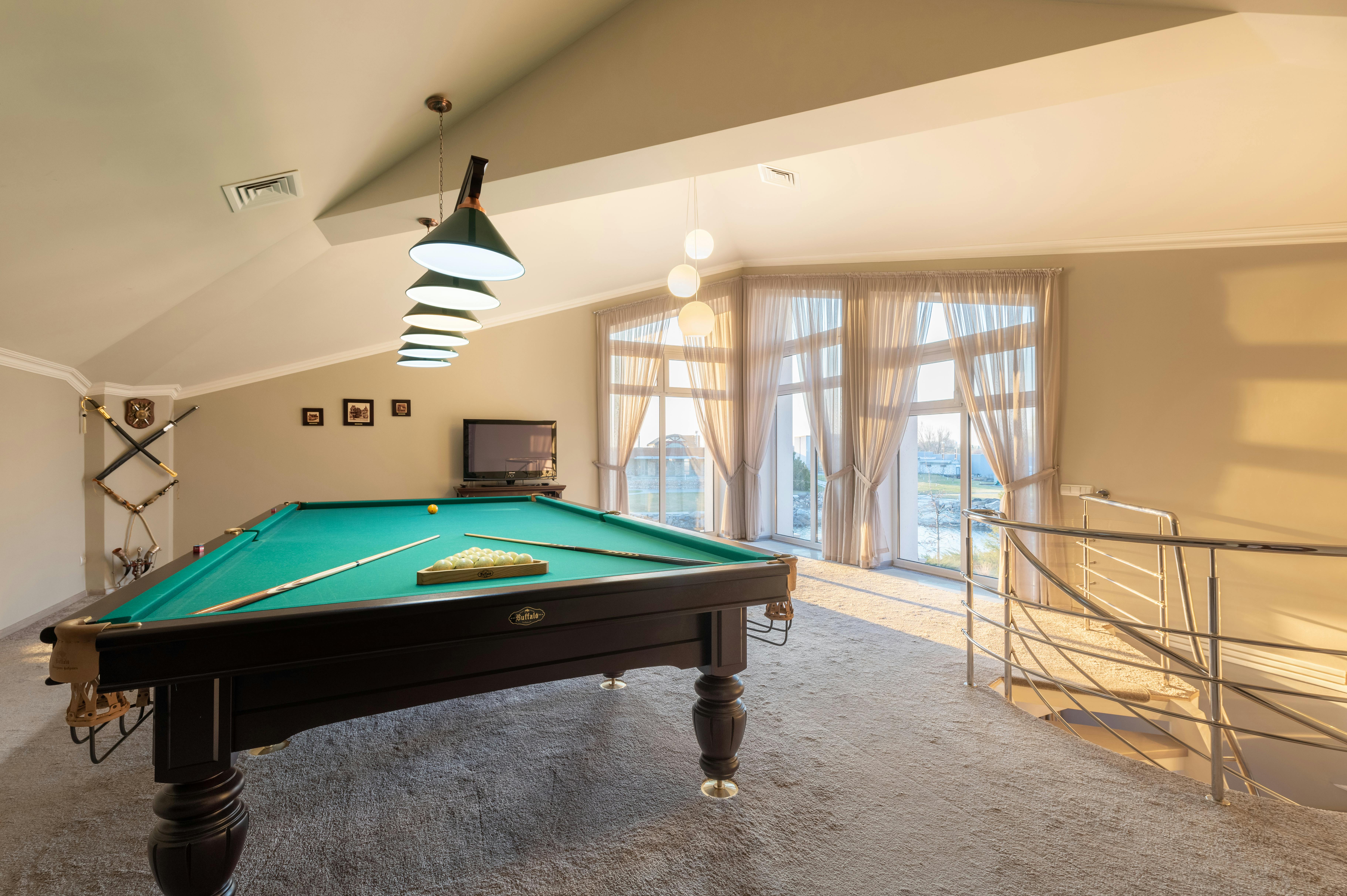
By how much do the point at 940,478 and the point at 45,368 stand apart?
691 cm

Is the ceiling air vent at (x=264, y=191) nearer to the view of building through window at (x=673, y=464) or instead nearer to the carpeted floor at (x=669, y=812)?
the carpeted floor at (x=669, y=812)

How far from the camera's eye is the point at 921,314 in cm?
523

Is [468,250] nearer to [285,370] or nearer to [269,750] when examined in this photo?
A: [269,750]

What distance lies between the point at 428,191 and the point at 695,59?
1472mm

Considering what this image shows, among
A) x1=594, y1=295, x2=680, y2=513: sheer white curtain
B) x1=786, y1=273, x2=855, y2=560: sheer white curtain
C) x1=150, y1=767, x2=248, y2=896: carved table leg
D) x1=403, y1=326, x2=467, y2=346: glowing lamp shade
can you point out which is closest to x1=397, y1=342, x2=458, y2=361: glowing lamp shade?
x1=403, y1=326, x2=467, y2=346: glowing lamp shade

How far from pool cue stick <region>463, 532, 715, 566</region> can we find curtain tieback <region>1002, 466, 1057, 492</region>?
11.8ft

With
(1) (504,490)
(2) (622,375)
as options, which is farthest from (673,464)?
(1) (504,490)

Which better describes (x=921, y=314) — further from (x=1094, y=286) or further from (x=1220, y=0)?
(x=1220, y=0)

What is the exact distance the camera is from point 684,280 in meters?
4.11

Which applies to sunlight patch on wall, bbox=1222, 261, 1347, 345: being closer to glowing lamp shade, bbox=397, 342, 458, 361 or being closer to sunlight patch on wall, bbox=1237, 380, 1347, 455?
sunlight patch on wall, bbox=1237, 380, 1347, 455

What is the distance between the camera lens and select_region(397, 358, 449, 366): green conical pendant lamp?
313cm

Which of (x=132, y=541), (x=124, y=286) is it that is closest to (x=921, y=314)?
(x=124, y=286)

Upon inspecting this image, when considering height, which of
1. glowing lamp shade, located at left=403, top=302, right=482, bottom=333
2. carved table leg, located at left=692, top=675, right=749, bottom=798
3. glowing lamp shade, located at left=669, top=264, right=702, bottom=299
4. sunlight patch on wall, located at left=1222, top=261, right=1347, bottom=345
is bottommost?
carved table leg, located at left=692, top=675, right=749, bottom=798

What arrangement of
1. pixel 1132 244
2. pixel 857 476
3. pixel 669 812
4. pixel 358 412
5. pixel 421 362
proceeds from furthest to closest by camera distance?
pixel 358 412 < pixel 857 476 < pixel 1132 244 < pixel 421 362 < pixel 669 812
